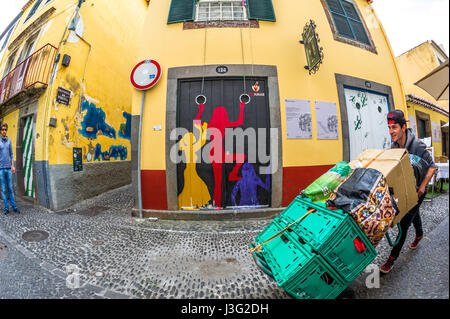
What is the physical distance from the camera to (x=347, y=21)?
6.03 m

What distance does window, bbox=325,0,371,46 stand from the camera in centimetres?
582

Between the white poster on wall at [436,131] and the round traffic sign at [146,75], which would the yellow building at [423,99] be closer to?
the white poster on wall at [436,131]

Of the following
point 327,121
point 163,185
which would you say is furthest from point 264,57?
point 163,185

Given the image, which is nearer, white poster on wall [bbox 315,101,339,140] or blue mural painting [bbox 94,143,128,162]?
white poster on wall [bbox 315,101,339,140]

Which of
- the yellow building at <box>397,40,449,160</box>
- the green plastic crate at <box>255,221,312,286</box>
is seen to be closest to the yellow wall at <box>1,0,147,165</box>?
the green plastic crate at <box>255,221,312,286</box>

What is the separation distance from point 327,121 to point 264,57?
2.54 meters

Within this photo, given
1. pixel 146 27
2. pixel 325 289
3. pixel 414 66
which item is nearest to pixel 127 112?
pixel 146 27

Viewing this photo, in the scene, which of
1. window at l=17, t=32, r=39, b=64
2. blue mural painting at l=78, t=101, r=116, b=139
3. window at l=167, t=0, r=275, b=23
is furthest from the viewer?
window at l=17, t=32, r=39, b=64

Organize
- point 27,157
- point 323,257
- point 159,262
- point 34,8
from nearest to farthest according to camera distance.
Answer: point 323,257 < point 159,262 < point 27,157 < point 34,8

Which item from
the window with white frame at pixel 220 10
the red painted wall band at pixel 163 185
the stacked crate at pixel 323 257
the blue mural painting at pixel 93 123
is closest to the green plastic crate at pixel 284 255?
the stacked crate at pixel 323 257

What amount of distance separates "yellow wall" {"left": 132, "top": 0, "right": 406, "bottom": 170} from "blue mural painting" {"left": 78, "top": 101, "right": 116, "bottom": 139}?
2688 mm

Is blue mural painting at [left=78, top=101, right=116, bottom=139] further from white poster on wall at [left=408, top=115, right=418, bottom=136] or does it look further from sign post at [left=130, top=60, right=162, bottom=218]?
white poster on wall at [left=408, top=115, right=418, bottom=136]

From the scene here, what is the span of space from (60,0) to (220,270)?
10633 millimetres

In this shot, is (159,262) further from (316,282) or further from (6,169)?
(6,169)
